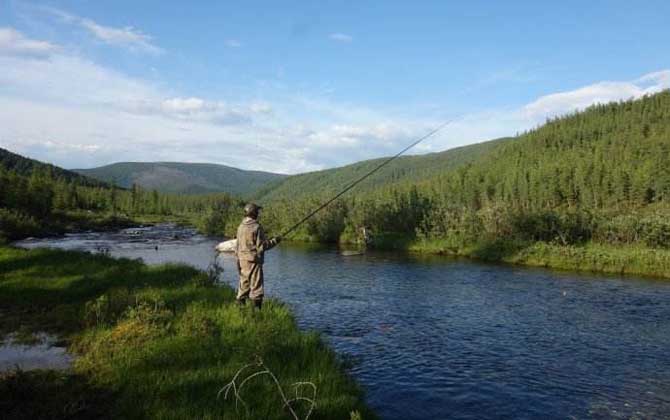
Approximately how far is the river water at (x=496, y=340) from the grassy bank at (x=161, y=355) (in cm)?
340

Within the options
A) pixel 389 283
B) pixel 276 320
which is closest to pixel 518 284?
pixel 389 283

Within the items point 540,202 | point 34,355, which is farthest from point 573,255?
point 540,202

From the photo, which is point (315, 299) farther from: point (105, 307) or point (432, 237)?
point (432, 237)

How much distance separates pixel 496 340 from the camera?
19.7 m

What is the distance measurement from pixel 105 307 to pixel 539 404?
12.3 meters

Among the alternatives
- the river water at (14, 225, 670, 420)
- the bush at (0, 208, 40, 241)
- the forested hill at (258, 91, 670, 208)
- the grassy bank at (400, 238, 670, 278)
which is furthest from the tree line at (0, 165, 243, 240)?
the river water at (14, 225, 670, 420)

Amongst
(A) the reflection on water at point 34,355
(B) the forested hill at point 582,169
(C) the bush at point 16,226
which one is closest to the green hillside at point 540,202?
(B) the forested hill at point 582,169

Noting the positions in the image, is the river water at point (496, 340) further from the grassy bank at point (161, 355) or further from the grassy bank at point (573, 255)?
the grassy bank at point (573, 255)

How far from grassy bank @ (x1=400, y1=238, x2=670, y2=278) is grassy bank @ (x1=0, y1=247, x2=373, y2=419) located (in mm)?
36317

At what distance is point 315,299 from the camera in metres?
27.7

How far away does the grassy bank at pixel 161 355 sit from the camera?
8.03 m

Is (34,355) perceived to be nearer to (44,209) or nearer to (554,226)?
(554,226)

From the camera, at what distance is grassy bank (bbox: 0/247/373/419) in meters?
8.03

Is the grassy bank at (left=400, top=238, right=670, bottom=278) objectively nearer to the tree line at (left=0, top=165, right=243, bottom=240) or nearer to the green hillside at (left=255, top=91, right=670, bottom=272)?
the green hillside at (left=255, top=91, right=670, bottom=272)
